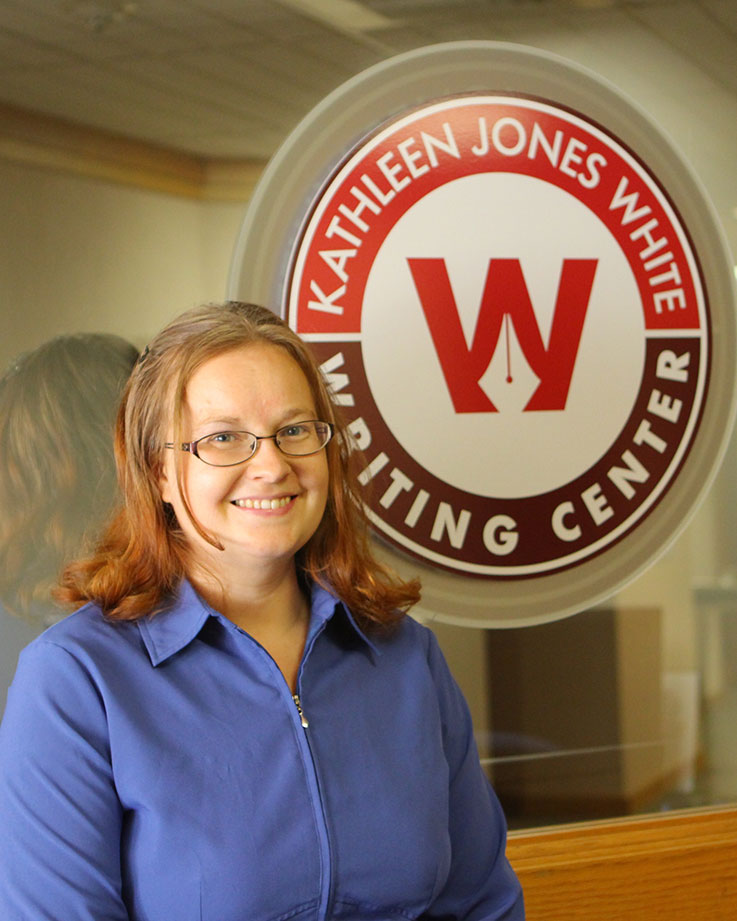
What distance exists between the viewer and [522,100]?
2.12m

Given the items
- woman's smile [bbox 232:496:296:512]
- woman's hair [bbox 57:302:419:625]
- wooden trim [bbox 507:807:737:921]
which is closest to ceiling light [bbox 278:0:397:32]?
woman's hair [bbox 57:302:419:625]

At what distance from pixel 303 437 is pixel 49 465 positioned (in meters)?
0.68

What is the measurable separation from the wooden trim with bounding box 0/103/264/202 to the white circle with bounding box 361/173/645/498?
12.0 inches

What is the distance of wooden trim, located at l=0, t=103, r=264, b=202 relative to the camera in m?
1.87

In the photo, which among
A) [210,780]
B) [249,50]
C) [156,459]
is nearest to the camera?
[210,780]

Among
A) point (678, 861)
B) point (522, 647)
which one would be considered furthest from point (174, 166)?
point (678, 861)

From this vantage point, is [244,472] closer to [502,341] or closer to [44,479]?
[44,479]

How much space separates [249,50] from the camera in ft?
6.57

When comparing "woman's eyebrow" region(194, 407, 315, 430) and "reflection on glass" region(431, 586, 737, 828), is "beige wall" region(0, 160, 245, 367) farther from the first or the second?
"reflection on glass" region(431, 586, 737, 828)

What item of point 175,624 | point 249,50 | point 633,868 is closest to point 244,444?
point 175,624

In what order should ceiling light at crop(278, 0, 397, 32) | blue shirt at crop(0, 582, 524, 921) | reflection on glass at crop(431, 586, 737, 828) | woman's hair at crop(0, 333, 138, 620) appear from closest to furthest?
blue shirt at crop(0, 582, 524, 921) → woman's hair at crop(0, 333, 138, 620) → ceiling light at crop(278, 0, 397, 32) → reflection on glass at crop(431, 586, 737, 828)

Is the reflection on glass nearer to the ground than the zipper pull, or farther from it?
nearer to the ground

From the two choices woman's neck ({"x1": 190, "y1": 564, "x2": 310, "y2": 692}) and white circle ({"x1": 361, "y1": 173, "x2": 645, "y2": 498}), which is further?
white circle ({"x1": 361, "y1": 173, "x2": 645, "y2": 498})

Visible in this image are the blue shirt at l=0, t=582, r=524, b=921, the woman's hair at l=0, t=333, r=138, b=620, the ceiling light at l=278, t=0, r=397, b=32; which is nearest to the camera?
the blue shirt at l=0, t=582, r=524, b=921
